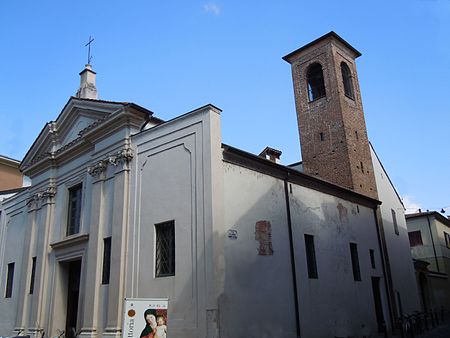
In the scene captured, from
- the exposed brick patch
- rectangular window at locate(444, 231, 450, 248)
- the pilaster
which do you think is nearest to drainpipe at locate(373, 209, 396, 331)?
the exposed brick patch

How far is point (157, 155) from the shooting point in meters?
12.6

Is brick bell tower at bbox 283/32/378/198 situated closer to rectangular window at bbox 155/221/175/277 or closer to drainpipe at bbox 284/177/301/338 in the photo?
drainpipe at bbox 284/177/301/338

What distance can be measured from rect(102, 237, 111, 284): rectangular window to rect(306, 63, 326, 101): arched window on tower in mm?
13882

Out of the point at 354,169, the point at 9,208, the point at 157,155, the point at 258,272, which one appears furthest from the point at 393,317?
the point at 9,208

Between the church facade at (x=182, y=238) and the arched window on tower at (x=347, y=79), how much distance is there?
650 cm

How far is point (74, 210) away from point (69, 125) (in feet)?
11.3

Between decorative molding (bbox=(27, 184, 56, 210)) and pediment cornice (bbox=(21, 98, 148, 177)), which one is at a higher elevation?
pediment cornice (bbox=(21, 98, 148, 177))

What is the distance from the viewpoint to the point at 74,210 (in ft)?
53.4

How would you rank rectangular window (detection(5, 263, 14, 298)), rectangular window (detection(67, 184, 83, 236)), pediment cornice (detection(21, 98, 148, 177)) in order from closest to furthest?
pediment cornice (detection(21, 98, 148, 177)) < rectangular window (detection(67, 184, 83, 236)) < rectangular window (detection(5, 263, 14, 298))

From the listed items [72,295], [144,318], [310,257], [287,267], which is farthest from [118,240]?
[310,257]

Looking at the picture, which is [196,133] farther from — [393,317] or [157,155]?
[393,317]

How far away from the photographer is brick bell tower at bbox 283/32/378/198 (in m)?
20.6

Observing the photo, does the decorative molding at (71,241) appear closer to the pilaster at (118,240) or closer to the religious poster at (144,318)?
the pilaster at (118,240)

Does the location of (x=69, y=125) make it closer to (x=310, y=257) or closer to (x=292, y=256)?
(x=292, y=256)
